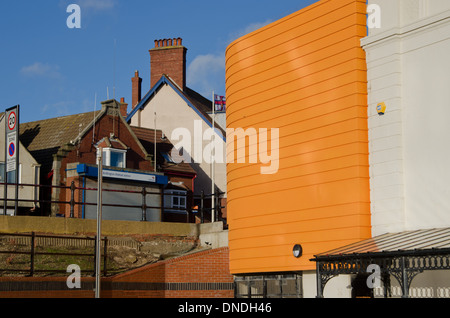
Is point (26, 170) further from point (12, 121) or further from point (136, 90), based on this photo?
point (136, 90)

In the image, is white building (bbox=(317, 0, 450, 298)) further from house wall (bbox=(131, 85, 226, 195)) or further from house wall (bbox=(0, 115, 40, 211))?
house wall (bbox=(131, 85, 226, 195))

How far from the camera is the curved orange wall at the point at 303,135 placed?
19.7 metres

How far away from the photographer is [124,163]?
3994 cm

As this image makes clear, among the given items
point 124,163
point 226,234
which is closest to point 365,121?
point 226,234

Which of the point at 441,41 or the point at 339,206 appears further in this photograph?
the point at 339,206

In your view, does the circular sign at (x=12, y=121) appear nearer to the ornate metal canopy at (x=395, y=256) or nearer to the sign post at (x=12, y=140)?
the sign post at (x=12, y=140)

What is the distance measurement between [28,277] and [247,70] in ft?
28.2

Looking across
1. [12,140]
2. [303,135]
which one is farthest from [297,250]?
[12,140]

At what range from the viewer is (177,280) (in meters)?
24.9

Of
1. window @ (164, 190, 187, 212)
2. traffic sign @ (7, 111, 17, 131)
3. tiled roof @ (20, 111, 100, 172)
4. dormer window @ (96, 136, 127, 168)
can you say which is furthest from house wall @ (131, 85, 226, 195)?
traffic sign @ (7, 111, 17, 131)

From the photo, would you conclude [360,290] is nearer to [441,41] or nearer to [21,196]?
[441,41]

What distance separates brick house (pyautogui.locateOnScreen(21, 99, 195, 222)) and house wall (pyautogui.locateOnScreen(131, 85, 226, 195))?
1306 millimetres
